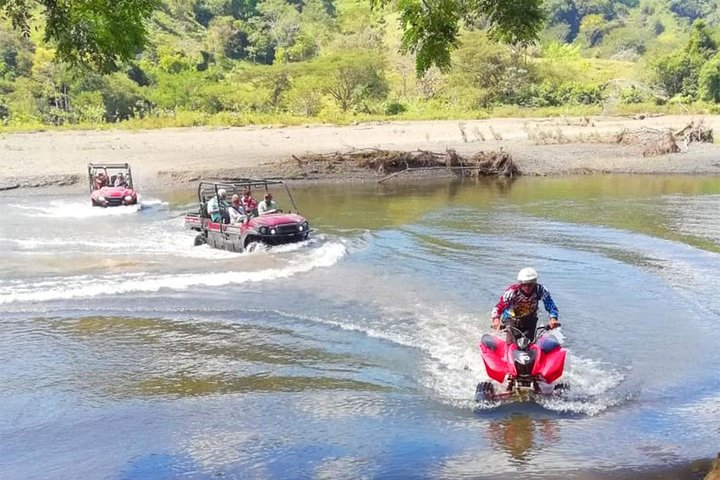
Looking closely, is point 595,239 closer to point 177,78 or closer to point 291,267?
point 291,267

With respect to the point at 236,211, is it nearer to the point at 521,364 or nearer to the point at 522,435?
the point at 521,364

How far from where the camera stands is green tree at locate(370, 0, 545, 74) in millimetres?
7203

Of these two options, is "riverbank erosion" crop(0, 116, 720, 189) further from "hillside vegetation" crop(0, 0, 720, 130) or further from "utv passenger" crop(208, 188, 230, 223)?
"utv passenger" crop(208, 188, 230, 223)

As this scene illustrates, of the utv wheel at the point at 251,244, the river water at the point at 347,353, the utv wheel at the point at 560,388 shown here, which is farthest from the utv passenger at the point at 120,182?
the utv wheel at the point at 560,388

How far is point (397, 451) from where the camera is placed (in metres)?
7.71

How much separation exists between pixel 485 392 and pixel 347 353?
260cm

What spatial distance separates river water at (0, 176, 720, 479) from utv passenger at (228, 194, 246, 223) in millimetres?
937

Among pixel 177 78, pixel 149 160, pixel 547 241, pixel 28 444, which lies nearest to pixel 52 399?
pixel 28 444

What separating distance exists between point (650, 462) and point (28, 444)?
636 centimetres

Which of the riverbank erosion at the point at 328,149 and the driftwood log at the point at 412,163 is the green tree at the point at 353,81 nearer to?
the riverbank erosion at the point at 328,149

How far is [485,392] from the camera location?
8773 mm

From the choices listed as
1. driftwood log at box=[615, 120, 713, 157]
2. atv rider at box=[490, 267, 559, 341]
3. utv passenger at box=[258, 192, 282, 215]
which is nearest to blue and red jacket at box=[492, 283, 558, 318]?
atv rider at box=[490, 267, 559, 341]

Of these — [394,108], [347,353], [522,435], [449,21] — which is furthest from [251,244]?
[394,108]

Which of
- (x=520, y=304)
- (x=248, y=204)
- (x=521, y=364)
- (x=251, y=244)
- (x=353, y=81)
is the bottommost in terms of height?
(x=521, y=364)
